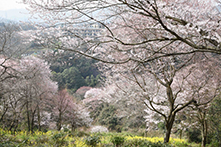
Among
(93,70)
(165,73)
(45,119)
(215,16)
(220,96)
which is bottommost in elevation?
(45,119)

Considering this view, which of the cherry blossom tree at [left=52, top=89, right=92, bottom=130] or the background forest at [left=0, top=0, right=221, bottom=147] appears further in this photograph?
the cherry blossom tree at [left=52, top=89, right=92, bottom=130]

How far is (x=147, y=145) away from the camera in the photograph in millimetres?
3781

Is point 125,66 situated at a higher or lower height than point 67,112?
higher

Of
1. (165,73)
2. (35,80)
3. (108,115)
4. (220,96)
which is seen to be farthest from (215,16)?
(108,115)

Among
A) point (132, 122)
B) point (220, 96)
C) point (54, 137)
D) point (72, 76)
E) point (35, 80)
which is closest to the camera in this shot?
point (54, 137)

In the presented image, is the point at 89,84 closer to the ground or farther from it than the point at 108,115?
farther from it

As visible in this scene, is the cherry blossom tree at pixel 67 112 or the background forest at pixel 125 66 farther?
the cherry blossom tree at pixel 67 112

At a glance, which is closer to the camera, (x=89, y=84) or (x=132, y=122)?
(x=132, y=122)

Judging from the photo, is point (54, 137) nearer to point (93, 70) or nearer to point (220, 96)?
point (220, 96)

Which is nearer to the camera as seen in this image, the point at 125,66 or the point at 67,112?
the point at 125,66

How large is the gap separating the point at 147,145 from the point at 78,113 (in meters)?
10.6

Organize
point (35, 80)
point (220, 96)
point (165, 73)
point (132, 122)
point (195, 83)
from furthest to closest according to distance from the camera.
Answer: point (132, 122), point (35, 80), point (195, 83), point (220, 96), point (165, 73)

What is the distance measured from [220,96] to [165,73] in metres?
2.07

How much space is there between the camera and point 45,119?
13.8 m
